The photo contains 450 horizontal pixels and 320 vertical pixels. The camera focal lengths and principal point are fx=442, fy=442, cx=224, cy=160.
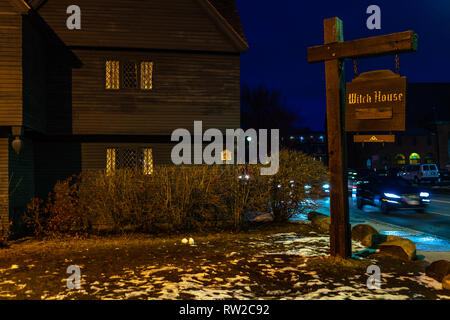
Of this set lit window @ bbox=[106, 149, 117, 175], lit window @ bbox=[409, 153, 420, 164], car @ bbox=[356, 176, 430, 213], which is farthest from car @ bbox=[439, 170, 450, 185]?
lit window @ bbox=[106, 149, 117, 175]

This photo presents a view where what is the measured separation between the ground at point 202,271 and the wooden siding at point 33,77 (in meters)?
4.81

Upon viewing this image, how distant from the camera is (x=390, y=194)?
1867 centimetres

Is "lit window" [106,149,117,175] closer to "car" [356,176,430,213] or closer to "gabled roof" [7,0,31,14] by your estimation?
"gabled roof" [7,0,31,14]

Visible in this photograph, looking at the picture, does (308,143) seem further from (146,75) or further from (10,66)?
(10,66)

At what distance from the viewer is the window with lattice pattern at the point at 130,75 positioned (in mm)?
17422

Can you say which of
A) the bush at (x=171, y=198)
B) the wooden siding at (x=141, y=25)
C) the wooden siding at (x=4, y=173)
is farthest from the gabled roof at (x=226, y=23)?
the bush at (x=171, y=198)

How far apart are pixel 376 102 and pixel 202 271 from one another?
14.6ft

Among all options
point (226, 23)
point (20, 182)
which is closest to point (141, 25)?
point (226, 23)

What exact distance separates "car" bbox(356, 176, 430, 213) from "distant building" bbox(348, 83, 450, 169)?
45.5 meters

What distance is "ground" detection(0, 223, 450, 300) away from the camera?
6703 mm

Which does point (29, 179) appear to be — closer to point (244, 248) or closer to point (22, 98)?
point (22, 98)

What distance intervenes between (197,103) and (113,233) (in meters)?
7.27
